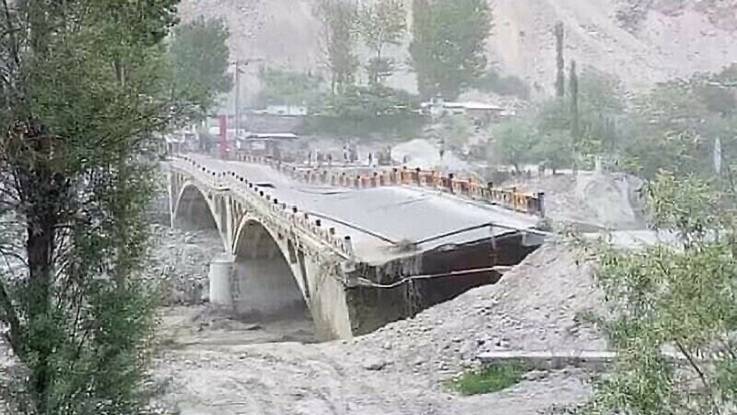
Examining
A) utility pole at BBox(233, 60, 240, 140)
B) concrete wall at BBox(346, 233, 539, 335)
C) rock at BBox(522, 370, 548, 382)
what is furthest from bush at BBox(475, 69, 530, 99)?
rock at BBox(522, 370, 548, 382)

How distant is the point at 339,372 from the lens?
723 cm

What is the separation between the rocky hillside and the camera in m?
14.4

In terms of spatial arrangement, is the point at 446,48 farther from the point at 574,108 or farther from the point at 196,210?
the point at 196,210

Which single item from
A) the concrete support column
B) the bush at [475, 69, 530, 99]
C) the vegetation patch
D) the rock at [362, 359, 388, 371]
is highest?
the bush at [475, 69, 530, 99]

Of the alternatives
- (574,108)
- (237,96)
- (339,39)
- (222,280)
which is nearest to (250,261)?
(222,280)

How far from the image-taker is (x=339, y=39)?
18312 mm

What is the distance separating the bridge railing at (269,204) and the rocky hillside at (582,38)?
212 centimetres

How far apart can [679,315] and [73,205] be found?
63.8 inches

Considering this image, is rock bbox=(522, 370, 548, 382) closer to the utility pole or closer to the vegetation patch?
the vegetation patch

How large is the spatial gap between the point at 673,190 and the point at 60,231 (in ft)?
5.32

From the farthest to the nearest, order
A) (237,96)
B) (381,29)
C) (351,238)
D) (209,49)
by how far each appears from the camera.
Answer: (381,29), (237,96), (209,49), (351,238)

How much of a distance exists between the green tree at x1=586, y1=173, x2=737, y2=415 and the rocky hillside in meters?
10.8

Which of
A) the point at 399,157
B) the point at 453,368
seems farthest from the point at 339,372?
the point at 399,157

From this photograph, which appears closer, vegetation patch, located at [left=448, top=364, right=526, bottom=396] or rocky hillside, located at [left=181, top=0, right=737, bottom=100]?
vegetation patch, located at [left=448, top=364, right=526, bottom=396]
